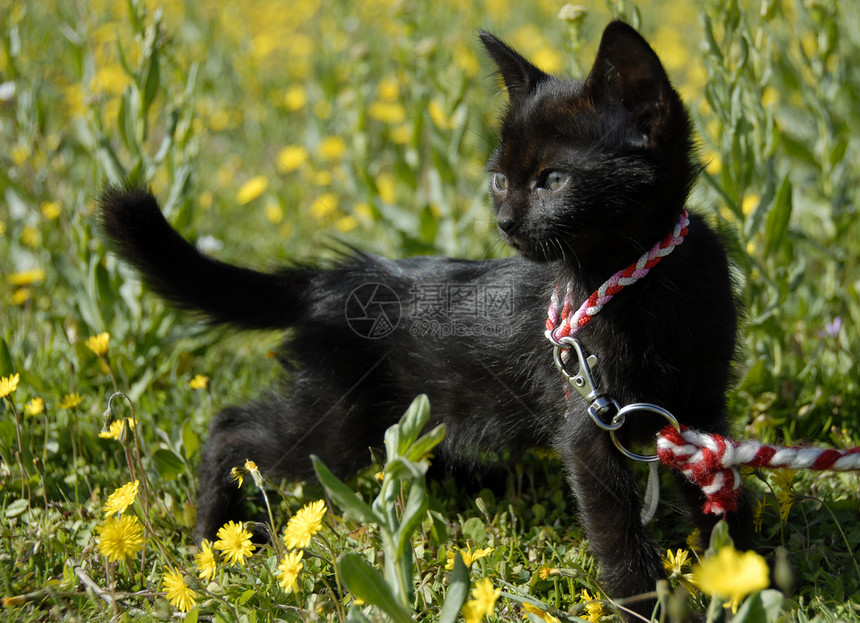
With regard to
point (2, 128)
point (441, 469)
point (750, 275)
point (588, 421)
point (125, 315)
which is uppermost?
point (2, 128)

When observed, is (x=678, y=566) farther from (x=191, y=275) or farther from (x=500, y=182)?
(x=191, y=275)

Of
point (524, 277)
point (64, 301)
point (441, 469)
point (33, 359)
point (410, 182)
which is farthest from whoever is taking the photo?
point (410, 182)

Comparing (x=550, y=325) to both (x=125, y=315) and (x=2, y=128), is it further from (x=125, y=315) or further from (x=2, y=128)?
(x=2, y=128)

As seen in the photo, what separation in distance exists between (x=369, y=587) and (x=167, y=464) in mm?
1048

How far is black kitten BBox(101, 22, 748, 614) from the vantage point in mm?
1414

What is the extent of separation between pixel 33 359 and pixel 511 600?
1888mm

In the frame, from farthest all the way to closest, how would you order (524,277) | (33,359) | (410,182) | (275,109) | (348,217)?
1. (275,109)
2. (348,217)
3. (410,182)
4. (33,359)
5. (524,277)

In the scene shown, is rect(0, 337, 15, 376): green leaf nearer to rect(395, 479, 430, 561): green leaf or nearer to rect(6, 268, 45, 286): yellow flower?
rect(6, 268, 45, 286): yellow flower

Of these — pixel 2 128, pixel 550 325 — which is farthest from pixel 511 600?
pixel 2 128

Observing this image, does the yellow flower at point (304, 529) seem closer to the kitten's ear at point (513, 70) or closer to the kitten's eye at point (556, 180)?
the kitten's eye at point (556, 180)

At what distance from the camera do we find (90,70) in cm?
267

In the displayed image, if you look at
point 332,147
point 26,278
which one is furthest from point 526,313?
point 332,147

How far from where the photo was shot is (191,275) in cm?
185

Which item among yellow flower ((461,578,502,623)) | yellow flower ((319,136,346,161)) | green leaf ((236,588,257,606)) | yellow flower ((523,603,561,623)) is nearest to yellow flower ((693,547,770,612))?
yellow flower ((461,578,502,623))
